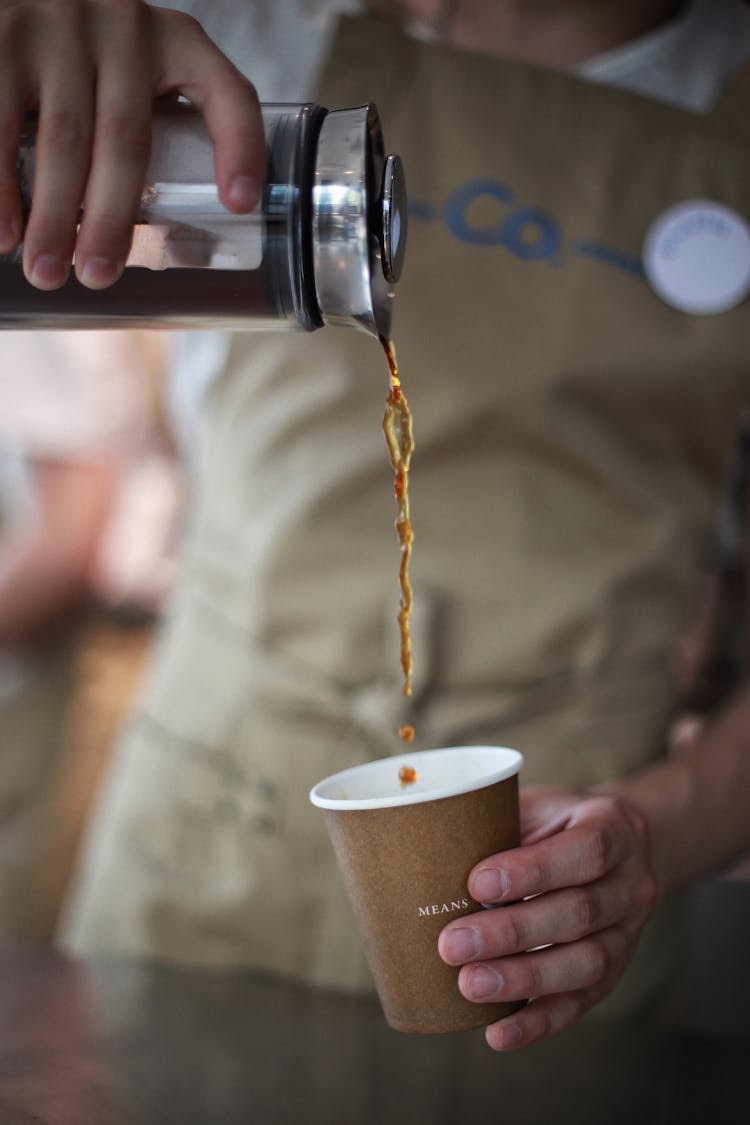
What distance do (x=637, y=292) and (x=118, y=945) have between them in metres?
0.81

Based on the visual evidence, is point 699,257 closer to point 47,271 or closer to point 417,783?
point 417,783

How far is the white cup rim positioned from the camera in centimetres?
58

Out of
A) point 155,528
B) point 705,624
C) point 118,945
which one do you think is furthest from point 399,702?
point 155,528

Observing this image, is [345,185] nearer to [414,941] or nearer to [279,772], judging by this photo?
[414,941]

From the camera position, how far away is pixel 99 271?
1.69 ft

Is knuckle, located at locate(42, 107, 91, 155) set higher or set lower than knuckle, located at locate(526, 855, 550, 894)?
higher

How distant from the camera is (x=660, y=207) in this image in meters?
1.01

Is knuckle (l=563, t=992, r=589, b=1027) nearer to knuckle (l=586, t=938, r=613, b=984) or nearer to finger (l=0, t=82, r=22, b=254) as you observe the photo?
knuckle (l=586, t=938, r=613, b=984)

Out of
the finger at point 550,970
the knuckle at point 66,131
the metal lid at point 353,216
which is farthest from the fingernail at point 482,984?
the knuckle at point 66,131

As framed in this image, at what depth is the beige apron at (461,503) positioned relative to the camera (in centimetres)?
101

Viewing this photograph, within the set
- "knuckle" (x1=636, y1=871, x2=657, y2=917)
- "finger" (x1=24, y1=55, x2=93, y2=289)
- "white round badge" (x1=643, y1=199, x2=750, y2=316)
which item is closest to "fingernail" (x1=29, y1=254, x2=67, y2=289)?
"finger" (x1=24, y1=55, x2=93, y2=289)

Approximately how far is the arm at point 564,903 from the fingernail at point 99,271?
0.36 meters

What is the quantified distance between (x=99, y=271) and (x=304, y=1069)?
0.54m

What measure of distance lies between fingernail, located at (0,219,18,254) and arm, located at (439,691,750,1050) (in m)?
0.40
